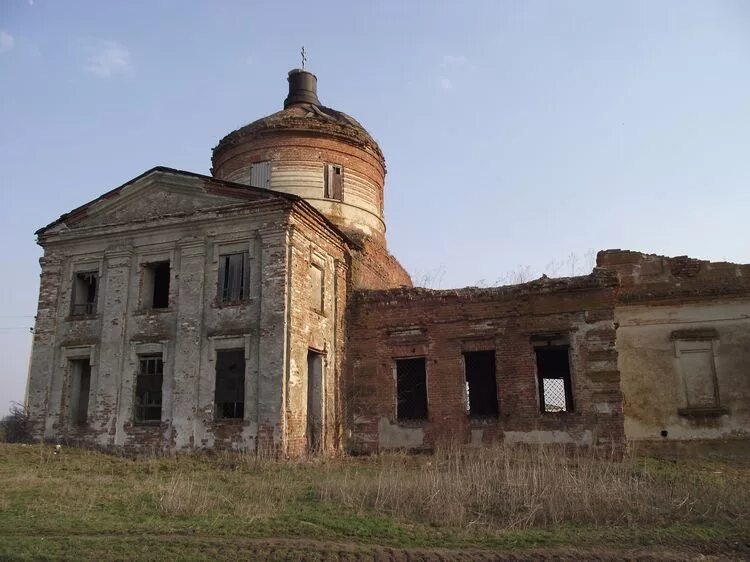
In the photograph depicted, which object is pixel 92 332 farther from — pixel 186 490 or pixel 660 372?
pixel 660 372

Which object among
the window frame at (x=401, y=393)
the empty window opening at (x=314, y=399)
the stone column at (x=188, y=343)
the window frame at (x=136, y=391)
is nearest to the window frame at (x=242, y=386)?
the stone column at (x=188, y=343)

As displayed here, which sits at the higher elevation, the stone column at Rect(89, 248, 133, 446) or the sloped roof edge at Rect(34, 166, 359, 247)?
the sloped roof edge at Rect(34, 166, 359, 247)

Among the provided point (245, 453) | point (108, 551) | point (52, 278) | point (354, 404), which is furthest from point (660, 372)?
point (52, 278)

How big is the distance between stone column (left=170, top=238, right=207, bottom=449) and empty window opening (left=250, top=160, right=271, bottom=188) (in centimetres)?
450

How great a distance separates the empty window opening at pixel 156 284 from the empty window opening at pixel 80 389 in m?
2.36

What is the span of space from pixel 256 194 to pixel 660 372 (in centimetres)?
1150

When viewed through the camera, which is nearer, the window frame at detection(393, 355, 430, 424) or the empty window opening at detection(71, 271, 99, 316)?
the window frame at detection(393, 355, 430, 424)

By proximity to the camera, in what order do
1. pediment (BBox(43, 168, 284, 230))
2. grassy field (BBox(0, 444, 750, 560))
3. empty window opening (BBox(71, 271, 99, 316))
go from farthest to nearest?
1. empty window opening (BBox(71, 271, 99, 316))
2. pediment (BBox(43, 168, 284, 230))
3. grassy field (BBox(0, 444, 750, 560))

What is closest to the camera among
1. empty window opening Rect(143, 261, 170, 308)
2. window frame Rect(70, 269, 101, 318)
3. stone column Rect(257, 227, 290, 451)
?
stone column Rect(257, 227, 290, 451)

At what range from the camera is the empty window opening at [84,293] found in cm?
1686

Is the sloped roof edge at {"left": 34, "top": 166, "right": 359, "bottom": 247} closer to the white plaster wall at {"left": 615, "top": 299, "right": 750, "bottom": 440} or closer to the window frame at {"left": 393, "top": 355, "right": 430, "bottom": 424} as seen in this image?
the window frame at {"left": 393, "top": 355, "right": 430, "bottom": 424}

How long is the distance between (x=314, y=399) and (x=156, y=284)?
5.52 m

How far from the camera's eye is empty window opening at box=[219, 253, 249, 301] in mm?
15117

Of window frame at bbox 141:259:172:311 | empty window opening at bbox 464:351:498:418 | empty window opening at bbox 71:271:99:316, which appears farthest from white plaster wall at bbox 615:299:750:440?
empty window opening at bbox 71:271:99:316
